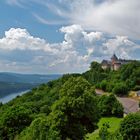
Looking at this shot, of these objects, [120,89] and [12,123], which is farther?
[120,89]

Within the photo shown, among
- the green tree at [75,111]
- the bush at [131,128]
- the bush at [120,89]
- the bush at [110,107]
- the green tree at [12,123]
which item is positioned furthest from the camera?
the bush at [120,89]

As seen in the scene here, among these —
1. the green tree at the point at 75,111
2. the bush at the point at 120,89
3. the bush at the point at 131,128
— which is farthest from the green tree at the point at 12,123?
the bush at the point at 120,89

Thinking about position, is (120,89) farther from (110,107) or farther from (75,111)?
(75,111)

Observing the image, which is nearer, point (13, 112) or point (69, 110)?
point (69, 110)

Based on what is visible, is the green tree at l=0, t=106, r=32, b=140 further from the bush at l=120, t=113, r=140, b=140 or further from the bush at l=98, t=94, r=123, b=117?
the bush at l=98, t=94, r=123, b=117

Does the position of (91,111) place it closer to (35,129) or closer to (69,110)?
(69,110)

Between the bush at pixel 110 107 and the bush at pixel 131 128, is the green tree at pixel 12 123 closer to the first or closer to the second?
the bush at pixel 131 128

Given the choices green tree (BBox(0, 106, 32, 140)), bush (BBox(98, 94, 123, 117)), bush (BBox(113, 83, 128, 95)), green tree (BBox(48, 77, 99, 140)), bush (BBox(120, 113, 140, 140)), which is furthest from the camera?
bush (BBox(113, 83, 128, 95))

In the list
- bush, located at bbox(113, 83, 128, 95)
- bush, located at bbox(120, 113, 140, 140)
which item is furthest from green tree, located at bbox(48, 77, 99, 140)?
bush, located at bbox(113, 83, 128, 95)

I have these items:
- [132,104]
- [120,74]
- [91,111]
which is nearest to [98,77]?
[120,74]

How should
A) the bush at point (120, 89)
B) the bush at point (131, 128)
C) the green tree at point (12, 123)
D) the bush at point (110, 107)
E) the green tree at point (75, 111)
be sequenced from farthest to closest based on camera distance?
the bush at point (120, 89) < the bush at point (110, 107) < the green tree at point (12, 123) < the bush at point (131, 128) < the green tree at point (75, 111)

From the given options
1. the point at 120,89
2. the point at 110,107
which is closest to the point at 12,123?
the point at 110,107
